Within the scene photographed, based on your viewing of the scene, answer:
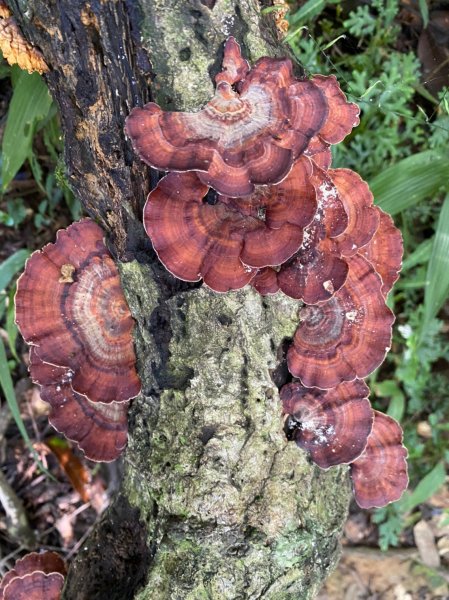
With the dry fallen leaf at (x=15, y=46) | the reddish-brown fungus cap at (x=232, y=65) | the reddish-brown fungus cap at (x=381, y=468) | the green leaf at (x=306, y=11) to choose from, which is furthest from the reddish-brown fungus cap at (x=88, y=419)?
the green leaf at (x=306, y=11)

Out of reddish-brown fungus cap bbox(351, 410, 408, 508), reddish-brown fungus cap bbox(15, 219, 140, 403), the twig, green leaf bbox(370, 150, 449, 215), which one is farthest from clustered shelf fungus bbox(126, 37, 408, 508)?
the twig

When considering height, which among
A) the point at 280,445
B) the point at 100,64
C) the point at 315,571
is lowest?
the point at 315,571

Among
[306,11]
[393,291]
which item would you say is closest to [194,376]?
[393,291]

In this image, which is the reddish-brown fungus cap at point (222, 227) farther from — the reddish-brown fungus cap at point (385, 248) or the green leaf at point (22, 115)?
the green leaf at point (22, 115)

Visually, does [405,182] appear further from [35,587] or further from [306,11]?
[35,587]

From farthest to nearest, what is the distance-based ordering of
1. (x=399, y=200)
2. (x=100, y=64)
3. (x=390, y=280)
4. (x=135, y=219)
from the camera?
(x=399, y=200)
(x=390, y=280)
(x=135, y=219)
(x=100, y=64)

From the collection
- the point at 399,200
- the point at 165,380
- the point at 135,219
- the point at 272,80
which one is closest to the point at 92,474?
the point at 165,380

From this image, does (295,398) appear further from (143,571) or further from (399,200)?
(399,200)
